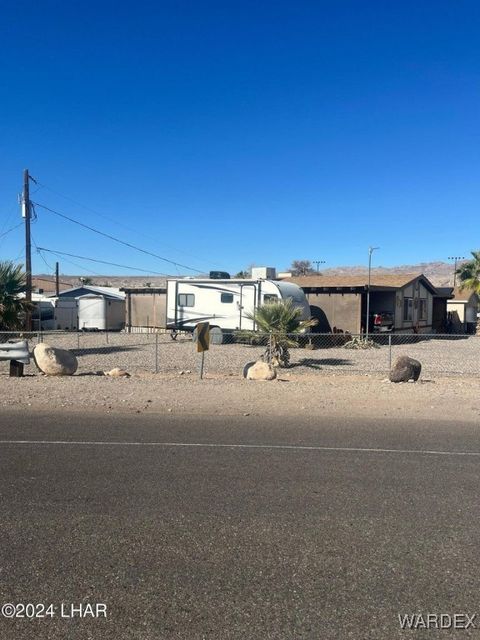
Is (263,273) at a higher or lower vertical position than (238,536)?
higher

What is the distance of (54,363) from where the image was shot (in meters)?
14.4

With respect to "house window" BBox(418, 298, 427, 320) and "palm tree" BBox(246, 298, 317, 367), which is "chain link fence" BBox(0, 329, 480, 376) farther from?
"house window" BBox(418, 298, 427, 320)

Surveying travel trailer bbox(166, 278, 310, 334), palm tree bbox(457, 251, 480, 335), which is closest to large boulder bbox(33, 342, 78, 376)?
travel trailer bbox(166, 278, 310, 334)

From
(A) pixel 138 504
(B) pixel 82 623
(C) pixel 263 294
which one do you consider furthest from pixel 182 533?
(C) pixel 263 294

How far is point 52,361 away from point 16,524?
10.2 metres

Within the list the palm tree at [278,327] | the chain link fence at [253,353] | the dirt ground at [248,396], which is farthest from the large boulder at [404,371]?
the palm tree at [278,327]

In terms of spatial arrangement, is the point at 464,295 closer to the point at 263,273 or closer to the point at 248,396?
the point at 263,273

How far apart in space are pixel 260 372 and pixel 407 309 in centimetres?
1925

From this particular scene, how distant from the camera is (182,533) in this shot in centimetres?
444

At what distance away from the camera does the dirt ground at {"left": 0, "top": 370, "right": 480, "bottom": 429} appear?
10.2m

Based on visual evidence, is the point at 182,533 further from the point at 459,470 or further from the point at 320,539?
the point at 459,470

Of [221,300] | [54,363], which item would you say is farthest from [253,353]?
[54,363]

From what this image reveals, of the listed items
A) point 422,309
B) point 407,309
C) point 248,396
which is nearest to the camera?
point 248,396

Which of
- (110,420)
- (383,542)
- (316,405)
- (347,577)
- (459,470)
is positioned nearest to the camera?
(347,577)
